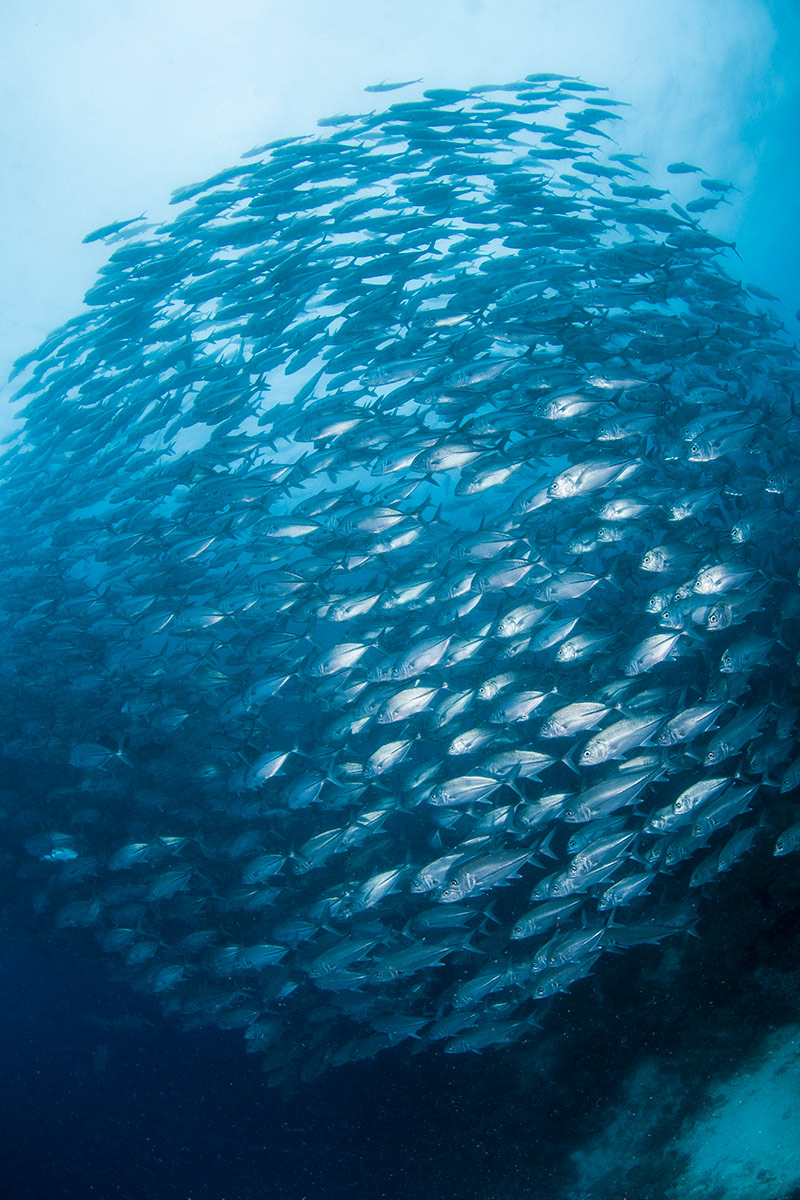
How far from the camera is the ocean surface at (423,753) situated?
4570mm

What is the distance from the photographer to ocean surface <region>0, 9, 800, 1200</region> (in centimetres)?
457

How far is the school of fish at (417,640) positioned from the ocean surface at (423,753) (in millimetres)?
54

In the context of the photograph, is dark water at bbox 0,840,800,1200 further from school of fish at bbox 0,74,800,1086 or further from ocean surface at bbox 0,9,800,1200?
school of fish at bbox 0,74,800,1086

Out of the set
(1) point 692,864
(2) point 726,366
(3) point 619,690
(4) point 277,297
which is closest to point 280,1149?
(1) point 692,864

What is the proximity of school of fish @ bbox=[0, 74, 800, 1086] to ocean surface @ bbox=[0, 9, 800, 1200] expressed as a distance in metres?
0.05

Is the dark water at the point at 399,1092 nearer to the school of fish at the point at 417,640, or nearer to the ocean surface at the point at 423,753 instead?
the ocean surface at the point at 423,753

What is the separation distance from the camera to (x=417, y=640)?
18.7 feet

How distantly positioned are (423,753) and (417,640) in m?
1.93

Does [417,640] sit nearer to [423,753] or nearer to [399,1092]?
[423,753]

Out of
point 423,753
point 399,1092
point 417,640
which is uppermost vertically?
point 417,640

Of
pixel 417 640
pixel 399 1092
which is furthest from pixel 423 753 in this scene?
pixel 399 1092

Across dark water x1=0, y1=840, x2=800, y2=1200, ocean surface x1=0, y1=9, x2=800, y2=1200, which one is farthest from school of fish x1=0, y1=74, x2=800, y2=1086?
dark water x1=0, y1=840, x2=800, y2=1200

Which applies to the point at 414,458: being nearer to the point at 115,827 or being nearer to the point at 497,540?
the point at 497,540

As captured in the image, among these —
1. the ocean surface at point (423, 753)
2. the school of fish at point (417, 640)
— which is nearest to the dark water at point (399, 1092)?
the ocean surface at point (423, 753)
